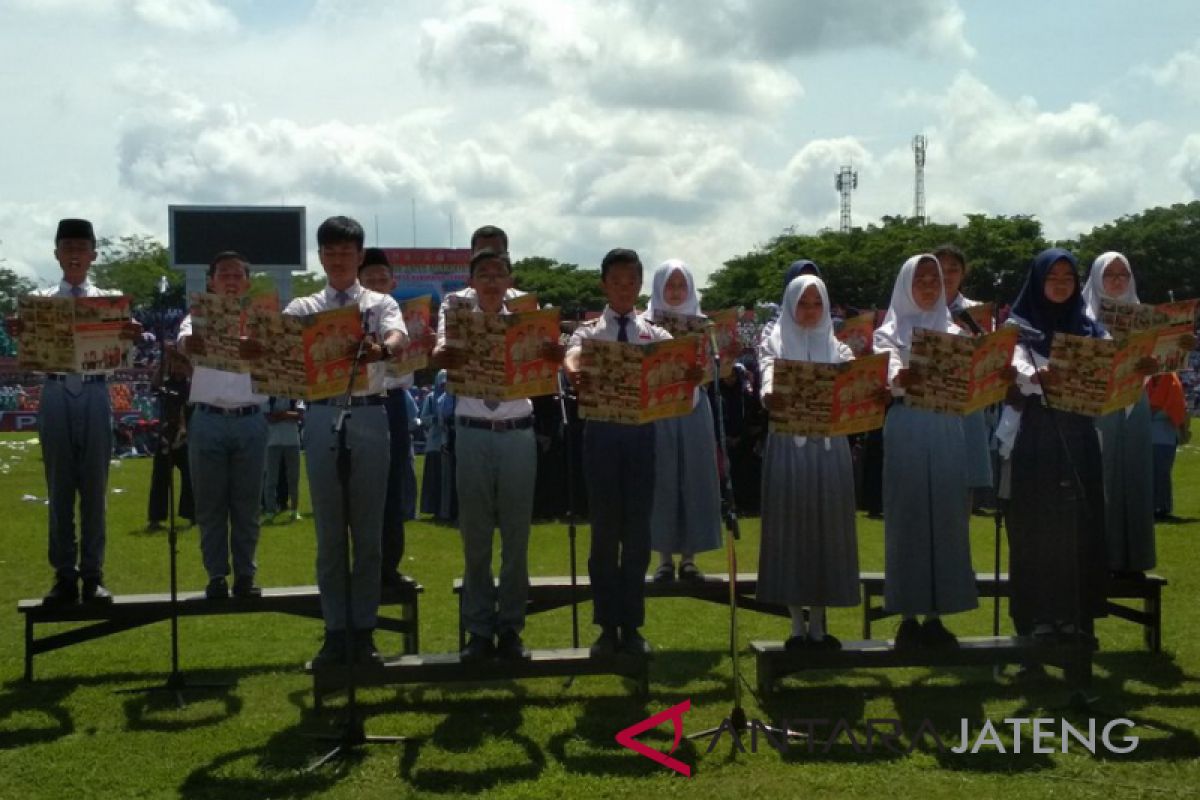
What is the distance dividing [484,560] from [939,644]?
8.06ft

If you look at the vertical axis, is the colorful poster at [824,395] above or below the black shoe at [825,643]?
above

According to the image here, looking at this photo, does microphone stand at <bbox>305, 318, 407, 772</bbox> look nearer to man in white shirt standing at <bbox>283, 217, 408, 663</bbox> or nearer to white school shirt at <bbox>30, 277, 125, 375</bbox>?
man in white shirt standing at <bbox>283, 217, 408, 663</bbox>

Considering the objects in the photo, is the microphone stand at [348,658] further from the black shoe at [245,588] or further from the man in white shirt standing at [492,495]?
the black shoe at [245,588]

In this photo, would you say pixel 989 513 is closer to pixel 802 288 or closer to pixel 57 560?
pixel 802 288

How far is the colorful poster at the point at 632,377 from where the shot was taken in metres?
6.11

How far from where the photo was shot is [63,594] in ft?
24.4

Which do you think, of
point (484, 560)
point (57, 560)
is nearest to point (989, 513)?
point (484, 560)

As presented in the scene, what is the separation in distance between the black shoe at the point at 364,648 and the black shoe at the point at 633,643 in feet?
4.19

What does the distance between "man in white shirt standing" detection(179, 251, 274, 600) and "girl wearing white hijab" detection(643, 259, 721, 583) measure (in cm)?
257

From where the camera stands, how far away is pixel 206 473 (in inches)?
303

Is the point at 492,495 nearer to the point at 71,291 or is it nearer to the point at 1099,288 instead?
the point at 71,291

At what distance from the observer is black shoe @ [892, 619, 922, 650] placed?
6.64m

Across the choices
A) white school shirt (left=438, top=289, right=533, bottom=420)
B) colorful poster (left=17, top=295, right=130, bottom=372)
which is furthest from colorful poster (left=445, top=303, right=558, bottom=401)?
colorful poster (left=17, top=295, right=130, bottom=372)

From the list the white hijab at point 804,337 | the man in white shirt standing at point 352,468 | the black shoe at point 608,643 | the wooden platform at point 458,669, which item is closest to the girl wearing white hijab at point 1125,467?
the white hijab at point 804,337
